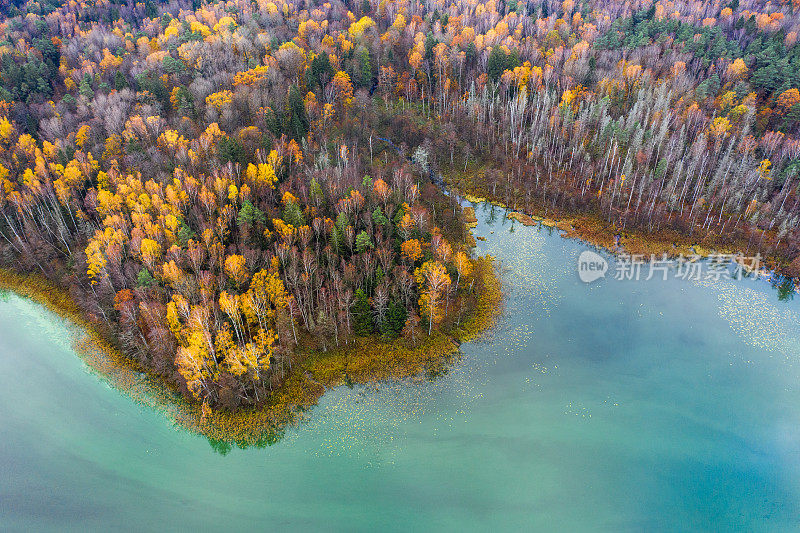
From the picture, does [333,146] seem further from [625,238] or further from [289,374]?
[625,238]

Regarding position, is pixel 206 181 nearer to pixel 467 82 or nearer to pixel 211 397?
pixel 211 397

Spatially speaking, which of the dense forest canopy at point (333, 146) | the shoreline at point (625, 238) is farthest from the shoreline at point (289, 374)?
the shoreline at point (625, 238)

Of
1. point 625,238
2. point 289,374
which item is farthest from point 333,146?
point 625,238

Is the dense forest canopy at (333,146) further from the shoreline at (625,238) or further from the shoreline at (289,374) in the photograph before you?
the shoreline at (625,238)

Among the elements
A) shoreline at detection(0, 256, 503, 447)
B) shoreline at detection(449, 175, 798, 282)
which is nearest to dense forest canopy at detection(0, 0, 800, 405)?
shoreline at detection(0, 256, 503, 447)

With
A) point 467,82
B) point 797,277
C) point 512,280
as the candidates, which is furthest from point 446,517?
point 467,82

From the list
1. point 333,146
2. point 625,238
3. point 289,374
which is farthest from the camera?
point 333,146
